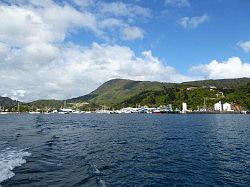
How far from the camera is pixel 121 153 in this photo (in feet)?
182

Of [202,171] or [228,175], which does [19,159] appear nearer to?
[202,171]

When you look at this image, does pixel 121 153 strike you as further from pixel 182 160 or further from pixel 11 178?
pixel 11 178

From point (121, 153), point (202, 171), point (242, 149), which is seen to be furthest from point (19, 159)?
point (242, 149)

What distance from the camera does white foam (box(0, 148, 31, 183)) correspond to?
3766 cm

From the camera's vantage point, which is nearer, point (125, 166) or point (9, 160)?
point (125, 166)

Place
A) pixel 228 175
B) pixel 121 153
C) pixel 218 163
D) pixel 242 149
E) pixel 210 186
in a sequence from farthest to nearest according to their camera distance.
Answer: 1. pixel 242 149
2. pixel 121 153
3. pixel 218 163
4. pixel 228 175
5. pixel 210 186

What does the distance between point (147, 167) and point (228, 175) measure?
10184 mm

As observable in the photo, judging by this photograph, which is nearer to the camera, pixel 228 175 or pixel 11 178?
pixel 11 178

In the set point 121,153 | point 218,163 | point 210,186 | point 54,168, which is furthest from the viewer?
point 121,153

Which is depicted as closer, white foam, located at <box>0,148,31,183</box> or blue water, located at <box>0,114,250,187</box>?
blue water, located at <box>0,114,250,187</box>

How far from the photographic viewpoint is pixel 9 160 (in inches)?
1827

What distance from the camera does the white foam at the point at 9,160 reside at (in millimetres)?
37656

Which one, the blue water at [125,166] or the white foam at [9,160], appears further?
the white foam at [9,160]

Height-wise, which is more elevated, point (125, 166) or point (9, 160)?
point (9, 160)
